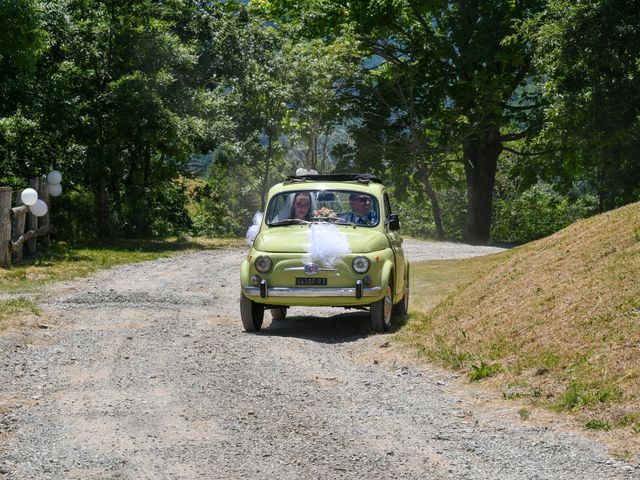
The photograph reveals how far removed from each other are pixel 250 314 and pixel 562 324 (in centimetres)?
443

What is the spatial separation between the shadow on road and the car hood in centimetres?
115

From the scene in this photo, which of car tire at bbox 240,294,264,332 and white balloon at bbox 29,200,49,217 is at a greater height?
white balloon at bbox 29,200,49,217

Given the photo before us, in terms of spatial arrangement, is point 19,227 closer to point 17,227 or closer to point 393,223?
point 17,227

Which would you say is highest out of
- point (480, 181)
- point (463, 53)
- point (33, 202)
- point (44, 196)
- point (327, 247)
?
point (463, 53)

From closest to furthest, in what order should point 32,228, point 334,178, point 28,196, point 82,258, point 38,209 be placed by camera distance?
point 334,178, point 28,196, point 38,209, point 32,228, point 82,258

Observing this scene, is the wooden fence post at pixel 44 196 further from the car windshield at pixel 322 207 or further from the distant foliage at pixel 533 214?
the distant foliage at pixel 533 214

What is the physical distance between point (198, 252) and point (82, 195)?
558 cm

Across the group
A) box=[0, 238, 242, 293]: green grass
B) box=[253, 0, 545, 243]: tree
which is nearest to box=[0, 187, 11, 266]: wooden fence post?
box=[0, 238, 242, 293]: green grass

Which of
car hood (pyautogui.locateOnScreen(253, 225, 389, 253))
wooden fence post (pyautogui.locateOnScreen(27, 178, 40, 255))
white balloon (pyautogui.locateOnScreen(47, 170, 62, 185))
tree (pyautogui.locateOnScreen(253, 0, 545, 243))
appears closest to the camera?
car hood (pyautogui.locateOnScreen(253, 225, 389, 253))

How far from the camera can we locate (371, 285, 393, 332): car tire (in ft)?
45.8

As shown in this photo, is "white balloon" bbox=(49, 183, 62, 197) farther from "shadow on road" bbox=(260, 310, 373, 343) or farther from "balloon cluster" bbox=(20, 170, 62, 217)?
"shadow on road" bbox=(260, 310, 373, 343)

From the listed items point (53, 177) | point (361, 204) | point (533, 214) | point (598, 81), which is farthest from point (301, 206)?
point (533, 214)

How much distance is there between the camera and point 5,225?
22.4 m

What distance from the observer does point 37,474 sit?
7020 millimetres
